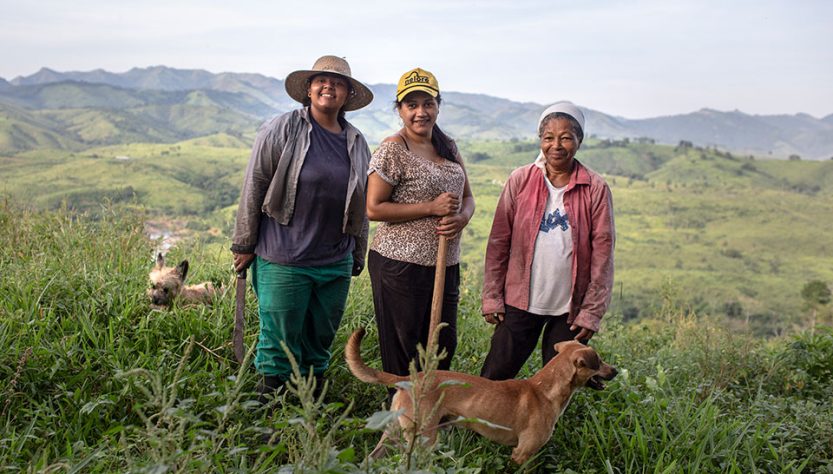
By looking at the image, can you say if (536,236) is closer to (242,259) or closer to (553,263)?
(553,263)

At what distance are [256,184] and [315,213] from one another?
13.7 inches

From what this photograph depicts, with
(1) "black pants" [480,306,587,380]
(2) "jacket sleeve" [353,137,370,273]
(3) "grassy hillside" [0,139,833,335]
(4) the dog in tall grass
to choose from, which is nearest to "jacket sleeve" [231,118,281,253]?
(2) "jacket sleeve" [353,137,370,273]

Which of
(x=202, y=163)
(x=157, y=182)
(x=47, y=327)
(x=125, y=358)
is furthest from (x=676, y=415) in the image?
(x=202, y=163)

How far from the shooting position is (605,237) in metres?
3.09

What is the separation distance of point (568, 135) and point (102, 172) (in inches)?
4119

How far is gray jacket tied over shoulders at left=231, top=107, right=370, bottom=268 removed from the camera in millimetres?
3279

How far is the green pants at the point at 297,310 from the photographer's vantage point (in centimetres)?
338

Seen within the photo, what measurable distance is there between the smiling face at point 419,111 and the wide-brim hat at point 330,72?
1.42 feet

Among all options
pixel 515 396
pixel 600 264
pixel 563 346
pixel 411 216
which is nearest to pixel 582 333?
pixel 563 346

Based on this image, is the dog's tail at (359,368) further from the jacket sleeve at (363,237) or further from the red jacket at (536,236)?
the jacket sleeve at (363,237)

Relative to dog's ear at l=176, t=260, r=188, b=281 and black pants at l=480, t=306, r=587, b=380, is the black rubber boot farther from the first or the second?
dog's ear at l=176, t=260, r=188, b=281

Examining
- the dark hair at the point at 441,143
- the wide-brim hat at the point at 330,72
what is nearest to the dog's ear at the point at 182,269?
the wide-brim hat at the point at 330,72

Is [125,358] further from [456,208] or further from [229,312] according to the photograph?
[456,208]

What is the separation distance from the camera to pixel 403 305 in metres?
3.21
